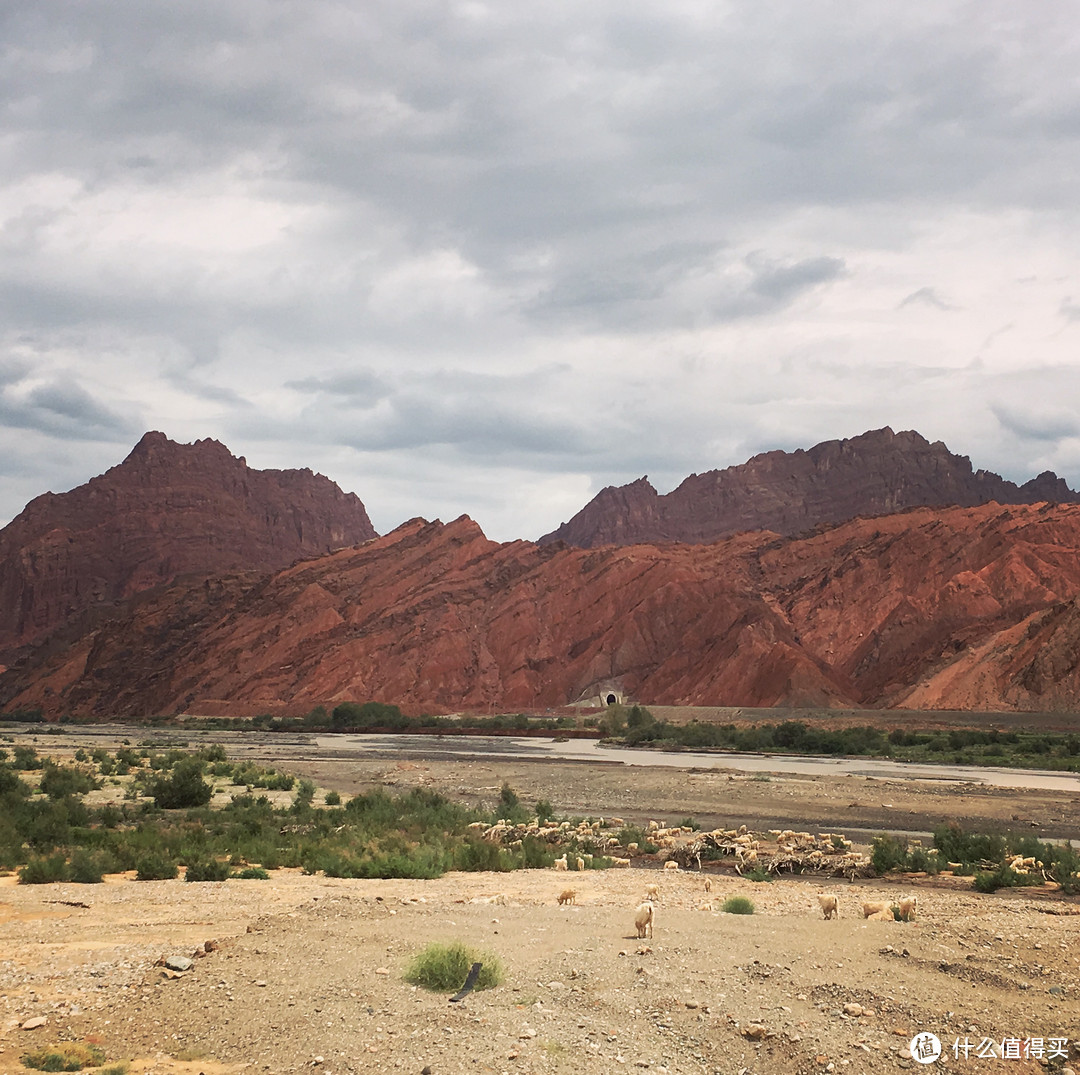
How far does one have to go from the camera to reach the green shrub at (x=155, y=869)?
16.0 m

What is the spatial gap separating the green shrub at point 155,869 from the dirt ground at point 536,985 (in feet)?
5.74

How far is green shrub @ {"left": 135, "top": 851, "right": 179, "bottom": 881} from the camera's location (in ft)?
52.4

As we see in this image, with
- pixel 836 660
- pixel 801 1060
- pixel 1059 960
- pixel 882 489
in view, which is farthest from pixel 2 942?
pixel 882 489

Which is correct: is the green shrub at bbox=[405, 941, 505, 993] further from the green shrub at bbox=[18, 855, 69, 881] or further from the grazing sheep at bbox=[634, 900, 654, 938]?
the green shrub at bbox=[18, 855, 69, 881]

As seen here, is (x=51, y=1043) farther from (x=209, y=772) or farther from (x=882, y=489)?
(x=882, y=489)

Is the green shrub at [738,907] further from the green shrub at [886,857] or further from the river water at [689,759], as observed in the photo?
the river water at [689,759]

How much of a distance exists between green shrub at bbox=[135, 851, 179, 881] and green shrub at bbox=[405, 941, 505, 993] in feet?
28.2

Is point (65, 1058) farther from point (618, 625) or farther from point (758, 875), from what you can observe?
point (618, 625)

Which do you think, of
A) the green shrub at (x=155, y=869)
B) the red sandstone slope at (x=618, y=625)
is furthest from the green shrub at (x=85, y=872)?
the red sandstone slope at (x=618, y=625)

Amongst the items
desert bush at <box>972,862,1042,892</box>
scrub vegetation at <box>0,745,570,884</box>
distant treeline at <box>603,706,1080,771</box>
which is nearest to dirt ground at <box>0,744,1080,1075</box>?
desert bush at <box>972,862,1042,892</box>

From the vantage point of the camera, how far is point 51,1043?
7664mm

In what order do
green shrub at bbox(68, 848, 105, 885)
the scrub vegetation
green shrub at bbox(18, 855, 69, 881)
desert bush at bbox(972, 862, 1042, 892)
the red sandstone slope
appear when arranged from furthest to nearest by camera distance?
A: the red sandstone slope → the scrub vegetation → desert bush at bbox(972, 862, 1042, 892) → green shrub at bbox(68, 848, 105, 885) → green shrub at bbox(18, 855, 69, 881)
